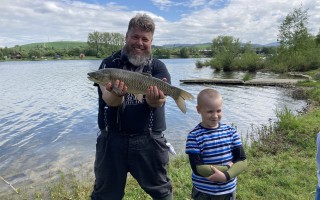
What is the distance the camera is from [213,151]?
3.32m

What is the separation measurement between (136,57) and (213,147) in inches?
55.4

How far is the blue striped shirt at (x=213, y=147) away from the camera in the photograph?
3.32m

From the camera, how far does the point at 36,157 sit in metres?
10.3

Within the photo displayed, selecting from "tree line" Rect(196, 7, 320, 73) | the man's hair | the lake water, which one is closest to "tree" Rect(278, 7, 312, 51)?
"tree line" Rect(196, 7, 320, 73)

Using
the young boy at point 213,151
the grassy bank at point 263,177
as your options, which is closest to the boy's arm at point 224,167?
the young boy at point 213,151

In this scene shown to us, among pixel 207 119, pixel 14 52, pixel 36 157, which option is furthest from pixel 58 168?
pixel 14 52

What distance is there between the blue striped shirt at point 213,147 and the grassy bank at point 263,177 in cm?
217

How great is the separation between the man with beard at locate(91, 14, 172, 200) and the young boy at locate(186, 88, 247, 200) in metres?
0.60

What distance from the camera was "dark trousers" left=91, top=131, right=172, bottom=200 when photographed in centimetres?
375

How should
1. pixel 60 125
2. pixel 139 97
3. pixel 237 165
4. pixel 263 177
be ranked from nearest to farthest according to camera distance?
pixel 237 165 < pixel 139 97 < pixel 263 177 < pixel 60 125

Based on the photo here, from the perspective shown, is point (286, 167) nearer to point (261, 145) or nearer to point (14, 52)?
point (261, 145)

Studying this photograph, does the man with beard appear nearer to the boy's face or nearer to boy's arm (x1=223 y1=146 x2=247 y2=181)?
the boy's face

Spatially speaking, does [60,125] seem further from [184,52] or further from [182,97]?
[184,52]

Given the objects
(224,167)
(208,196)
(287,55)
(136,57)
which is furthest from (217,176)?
(287,55)
